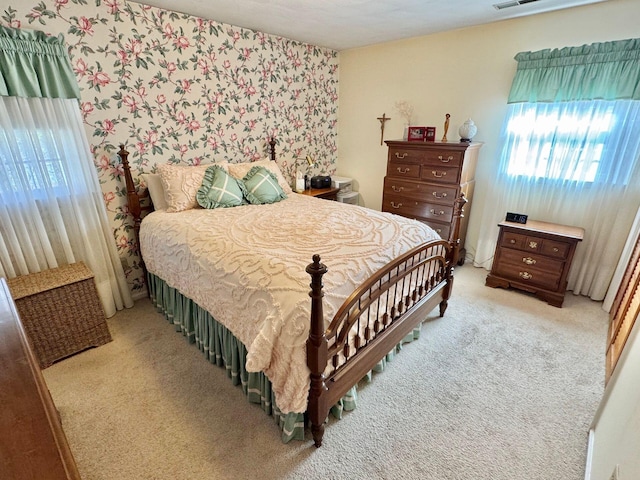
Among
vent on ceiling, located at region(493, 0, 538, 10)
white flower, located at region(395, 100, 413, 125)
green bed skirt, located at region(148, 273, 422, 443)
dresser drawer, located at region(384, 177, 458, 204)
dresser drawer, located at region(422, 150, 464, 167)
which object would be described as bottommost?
green bed skirt, located at region(148, 273, 422, 443)

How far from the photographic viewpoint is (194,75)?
278cm

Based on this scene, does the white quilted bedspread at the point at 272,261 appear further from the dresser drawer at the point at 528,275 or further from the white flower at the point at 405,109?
the white flower at the point at 405,109

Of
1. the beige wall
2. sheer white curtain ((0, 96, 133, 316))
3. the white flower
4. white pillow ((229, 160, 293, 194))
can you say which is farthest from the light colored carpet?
the white flower

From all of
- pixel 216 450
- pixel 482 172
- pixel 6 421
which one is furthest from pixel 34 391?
pixel 482 172

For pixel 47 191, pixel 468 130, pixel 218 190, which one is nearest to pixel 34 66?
pixel 47 191

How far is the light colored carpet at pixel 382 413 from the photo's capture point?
1.46 m

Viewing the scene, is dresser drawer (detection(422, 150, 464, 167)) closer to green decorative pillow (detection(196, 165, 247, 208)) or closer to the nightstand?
the nightstand

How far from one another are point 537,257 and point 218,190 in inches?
113

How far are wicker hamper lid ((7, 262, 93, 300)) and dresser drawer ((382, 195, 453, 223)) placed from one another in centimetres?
285

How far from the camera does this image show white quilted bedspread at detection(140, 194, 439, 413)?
4.61 ft

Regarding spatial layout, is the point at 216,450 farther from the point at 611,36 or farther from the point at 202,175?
the point at 611,36

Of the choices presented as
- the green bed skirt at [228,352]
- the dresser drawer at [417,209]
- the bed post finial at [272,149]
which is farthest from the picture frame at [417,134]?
the green bed skirt at [228,352]

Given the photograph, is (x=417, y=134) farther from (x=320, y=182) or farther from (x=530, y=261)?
(x=530, y=261)

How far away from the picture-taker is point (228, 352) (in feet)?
6.22
